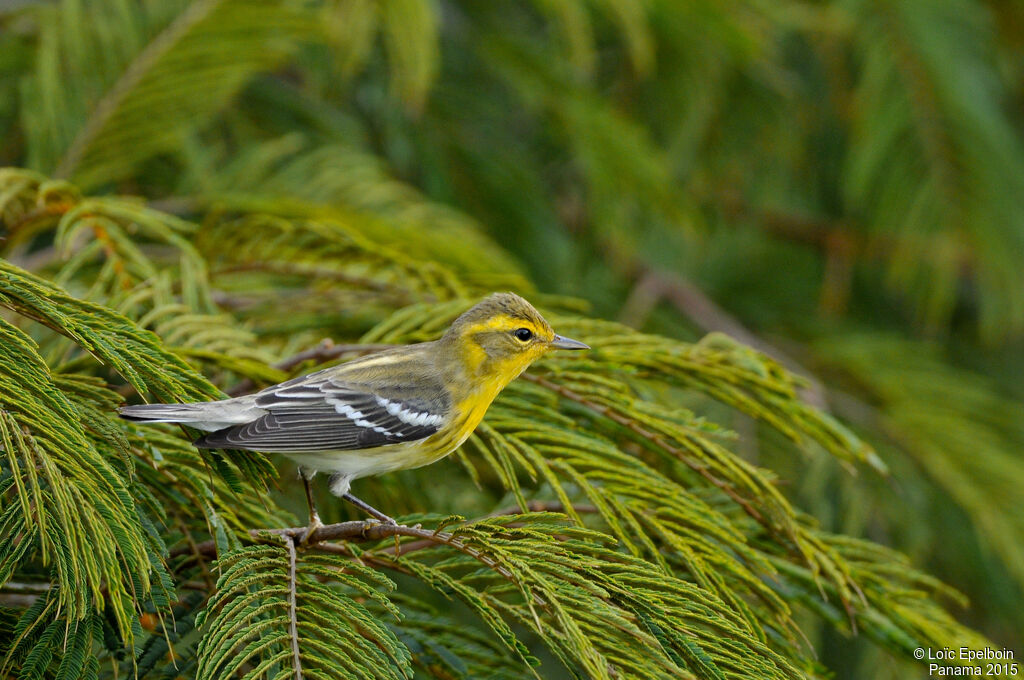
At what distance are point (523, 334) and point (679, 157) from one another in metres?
2.61

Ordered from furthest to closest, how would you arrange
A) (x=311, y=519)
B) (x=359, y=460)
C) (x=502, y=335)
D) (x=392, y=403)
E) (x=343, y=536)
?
(x=502, y=335), (x=392, y=403), (x=359, y=460), (x=311, y=519), (x=343, y=536)

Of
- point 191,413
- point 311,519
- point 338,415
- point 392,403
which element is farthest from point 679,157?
point 191,413

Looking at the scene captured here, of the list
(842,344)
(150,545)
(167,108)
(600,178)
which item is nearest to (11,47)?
(167,108)

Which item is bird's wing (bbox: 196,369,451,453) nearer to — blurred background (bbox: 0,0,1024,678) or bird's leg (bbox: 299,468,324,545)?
bird's leg (bbox: 299,468,324,545)

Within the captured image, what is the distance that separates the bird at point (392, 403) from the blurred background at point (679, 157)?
1.88ft

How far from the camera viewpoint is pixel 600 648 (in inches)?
63.9

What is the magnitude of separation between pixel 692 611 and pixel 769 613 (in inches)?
19.0

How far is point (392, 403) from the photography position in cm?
254

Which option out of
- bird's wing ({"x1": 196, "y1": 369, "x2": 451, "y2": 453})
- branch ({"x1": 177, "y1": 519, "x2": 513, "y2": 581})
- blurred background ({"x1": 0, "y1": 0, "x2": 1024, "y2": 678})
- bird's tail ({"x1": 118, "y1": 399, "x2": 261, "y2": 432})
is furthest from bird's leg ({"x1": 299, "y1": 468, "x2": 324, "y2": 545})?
blurred background ({"x1": 0, "y1": 0, "x2": 1024, "y2": 678})

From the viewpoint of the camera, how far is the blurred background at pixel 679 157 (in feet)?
11.4

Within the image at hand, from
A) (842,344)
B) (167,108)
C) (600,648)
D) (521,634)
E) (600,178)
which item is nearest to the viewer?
(600,648)

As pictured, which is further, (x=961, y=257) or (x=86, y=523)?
(x=961, y=257)

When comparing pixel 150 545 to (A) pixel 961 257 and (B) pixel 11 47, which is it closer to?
(B) pixel 11 47

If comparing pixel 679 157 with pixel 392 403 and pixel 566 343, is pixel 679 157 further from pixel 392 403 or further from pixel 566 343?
pixel 392 403
